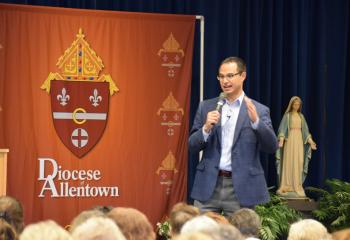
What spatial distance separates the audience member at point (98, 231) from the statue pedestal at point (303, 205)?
15.3 feet

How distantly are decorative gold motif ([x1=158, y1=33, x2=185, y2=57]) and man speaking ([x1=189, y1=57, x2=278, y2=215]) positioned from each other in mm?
2142

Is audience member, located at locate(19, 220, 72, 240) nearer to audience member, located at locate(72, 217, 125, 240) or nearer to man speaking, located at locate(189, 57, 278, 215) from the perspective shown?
audience member, located at locate(72, 217, 125, 240)

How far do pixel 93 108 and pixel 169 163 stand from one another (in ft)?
3.17

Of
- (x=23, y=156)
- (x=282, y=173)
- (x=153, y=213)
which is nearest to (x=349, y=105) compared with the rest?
(x=282, y=173)

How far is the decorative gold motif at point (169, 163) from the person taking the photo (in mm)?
6902

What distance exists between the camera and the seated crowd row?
2.52m

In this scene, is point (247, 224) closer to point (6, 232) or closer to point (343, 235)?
point (343, 235)

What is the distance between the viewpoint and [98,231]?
2643 millimetres

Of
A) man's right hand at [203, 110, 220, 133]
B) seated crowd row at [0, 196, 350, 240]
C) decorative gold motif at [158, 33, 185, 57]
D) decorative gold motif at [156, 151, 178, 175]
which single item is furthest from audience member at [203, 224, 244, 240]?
decorative gold motif at [158, 33, 185, 57]

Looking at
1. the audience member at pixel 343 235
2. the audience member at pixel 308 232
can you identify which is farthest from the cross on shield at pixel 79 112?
the audience member at pixel 343 235

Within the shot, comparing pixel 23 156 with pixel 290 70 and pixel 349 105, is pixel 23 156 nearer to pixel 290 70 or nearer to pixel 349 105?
pixel 290 70

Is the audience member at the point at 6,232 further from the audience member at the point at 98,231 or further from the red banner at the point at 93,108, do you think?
the red banner at the point at 93,108

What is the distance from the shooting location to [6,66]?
256 inches

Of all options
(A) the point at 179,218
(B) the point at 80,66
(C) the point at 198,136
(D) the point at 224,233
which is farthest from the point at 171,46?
(D) the point at 224,233
